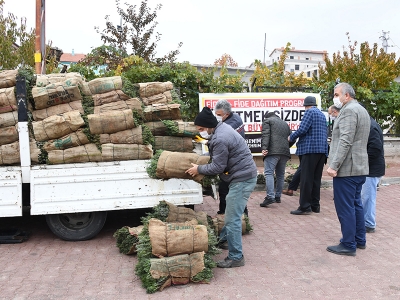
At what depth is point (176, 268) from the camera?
436cm

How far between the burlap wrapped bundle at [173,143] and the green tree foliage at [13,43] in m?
10.2

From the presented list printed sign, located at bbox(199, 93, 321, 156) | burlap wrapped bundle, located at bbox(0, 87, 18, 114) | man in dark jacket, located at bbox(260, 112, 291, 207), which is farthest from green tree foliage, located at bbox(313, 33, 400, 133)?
burlap wrapped bundle, located at bbox(0, 87, 18, 114)

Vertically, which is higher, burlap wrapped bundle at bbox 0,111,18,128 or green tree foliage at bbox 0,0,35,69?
green tree foliage at bbox 0,0,35,69

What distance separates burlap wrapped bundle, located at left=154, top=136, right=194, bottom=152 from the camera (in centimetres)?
589

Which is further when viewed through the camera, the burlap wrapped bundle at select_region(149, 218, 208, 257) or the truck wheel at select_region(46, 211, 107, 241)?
the truck wheel at select_region(46, 211, 107, 241)

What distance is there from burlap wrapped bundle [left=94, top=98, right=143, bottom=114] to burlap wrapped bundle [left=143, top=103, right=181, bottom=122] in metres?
0.12

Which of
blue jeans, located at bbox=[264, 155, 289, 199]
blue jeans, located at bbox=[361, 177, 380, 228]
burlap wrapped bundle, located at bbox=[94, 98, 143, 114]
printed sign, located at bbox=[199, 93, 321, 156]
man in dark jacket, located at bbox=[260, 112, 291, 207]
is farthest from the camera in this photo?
printed sign, located at bbox=[199, 93, 321, 156]

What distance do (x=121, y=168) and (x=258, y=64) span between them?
43.5ft

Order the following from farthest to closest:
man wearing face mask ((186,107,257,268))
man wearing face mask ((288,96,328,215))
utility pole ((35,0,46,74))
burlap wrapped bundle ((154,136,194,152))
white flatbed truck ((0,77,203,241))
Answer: utility pole ((35,0,46,74)) → man wearing face mask ((288,96,328,215)) → burlap wrapped bundle ((154,136,194,152)) → white flatbed truck ((0,77,203,241)) → man wearing face mask ((186,107,257,268))

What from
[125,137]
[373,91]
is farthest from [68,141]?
[373,91]

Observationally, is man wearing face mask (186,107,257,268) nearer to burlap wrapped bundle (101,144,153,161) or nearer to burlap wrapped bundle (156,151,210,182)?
burlap wrapped bundle (156,151,210,182)

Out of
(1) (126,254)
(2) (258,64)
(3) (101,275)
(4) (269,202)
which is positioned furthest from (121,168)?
(2) (258,64)

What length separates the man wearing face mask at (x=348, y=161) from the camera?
509cm

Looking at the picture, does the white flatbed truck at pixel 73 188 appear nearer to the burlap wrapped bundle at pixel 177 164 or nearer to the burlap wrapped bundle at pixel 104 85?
the burlap wrapped bundle at pixel 177 164
